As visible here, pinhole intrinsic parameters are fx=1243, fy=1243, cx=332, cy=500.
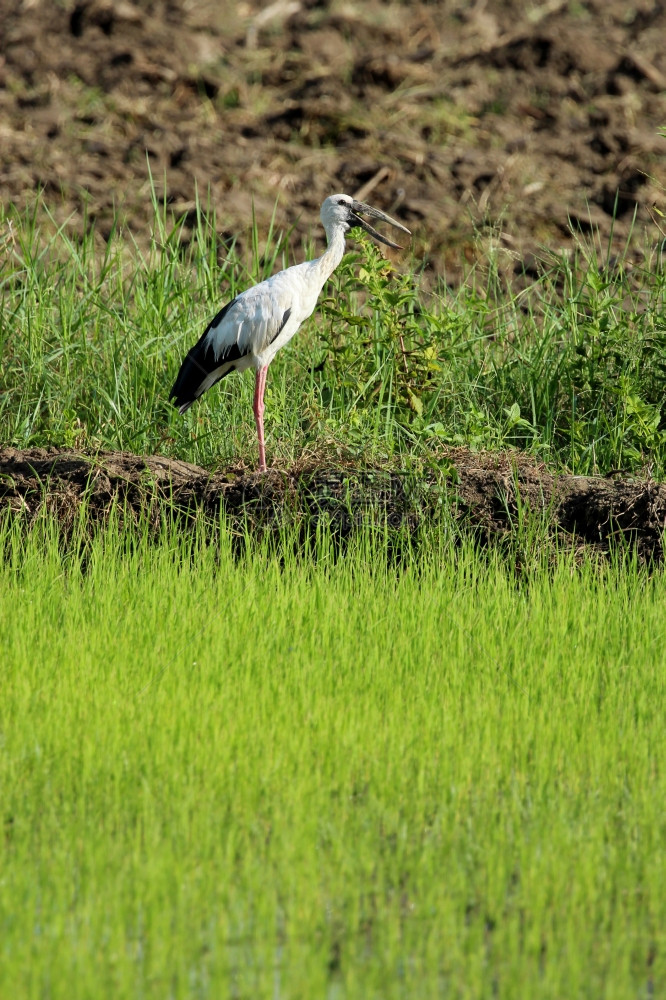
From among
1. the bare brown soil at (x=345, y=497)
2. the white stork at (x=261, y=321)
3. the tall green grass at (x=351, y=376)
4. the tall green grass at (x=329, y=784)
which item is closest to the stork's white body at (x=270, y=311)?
the white stork at (x=261, y=321)

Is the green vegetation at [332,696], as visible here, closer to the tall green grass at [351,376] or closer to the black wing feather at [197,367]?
the tall green grass at [351,376]

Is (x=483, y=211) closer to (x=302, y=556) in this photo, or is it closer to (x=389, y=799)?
(x=302, y=556)

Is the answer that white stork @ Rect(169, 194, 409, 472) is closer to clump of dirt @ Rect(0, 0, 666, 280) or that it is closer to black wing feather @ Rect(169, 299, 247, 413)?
black wing feather @ Rect(169, 299, 247, 413)

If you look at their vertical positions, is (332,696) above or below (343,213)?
below

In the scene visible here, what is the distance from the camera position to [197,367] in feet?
19.3

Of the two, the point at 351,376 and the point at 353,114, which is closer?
the point at 351,376

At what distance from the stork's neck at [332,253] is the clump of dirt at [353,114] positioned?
154 centimetres

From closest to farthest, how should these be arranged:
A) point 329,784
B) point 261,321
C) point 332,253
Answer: point 329,784 → point 261,321 → point 332,253

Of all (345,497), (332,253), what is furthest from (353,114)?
(345,497)

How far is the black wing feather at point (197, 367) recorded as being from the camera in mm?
5863

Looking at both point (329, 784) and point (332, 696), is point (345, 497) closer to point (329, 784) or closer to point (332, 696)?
point (332, 696)

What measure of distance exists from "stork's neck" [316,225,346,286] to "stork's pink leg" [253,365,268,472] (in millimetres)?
542

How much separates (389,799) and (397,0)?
1192 centimetres

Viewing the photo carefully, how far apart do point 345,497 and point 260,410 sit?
710 mm
